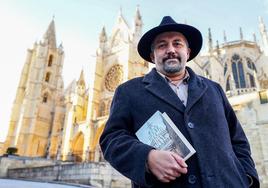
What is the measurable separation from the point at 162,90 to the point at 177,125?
0.26m

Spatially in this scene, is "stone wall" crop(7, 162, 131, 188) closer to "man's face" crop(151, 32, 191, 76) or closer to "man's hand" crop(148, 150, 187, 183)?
"man's face" crop(151, 32, 191, 76)

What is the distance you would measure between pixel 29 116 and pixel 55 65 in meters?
7.66

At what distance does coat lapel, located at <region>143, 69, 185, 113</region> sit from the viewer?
4.78 feet

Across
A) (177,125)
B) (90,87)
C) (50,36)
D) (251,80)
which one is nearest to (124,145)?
(177,125)

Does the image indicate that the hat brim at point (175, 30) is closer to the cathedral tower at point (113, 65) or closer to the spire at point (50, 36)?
the cathedral tower at point (113, 65)

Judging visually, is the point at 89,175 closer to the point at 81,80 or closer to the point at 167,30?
the point at 167,30

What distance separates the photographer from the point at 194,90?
5.16ft

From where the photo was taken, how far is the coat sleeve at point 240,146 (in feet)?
4.81

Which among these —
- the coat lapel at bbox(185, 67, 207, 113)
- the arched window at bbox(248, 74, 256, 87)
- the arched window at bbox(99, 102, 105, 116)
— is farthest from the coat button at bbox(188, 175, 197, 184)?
the arched window at bbox(248, 74, 256, 87)

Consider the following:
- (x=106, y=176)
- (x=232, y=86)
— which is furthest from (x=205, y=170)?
(x=232, y=86)

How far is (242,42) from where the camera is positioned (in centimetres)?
2580

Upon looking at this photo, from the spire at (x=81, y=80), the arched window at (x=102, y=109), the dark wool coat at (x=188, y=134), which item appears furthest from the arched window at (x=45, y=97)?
the dark wool coat at (x=188, y=134)

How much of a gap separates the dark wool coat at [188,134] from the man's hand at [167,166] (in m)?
0.06

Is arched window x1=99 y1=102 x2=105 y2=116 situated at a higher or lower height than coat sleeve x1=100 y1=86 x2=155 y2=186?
higher
